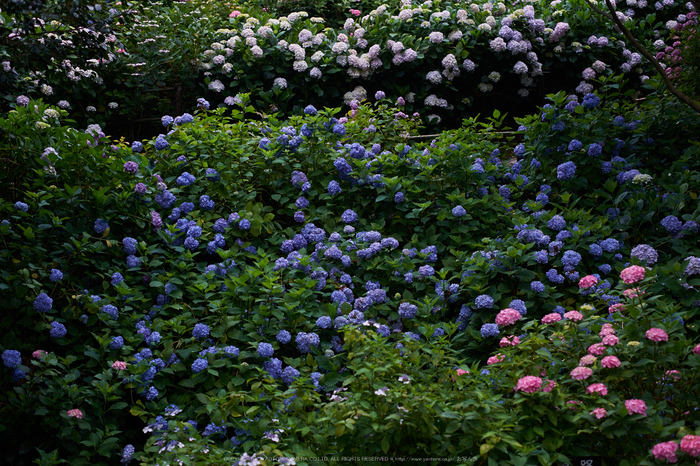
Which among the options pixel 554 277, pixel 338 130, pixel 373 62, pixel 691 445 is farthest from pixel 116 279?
pixel 373 62

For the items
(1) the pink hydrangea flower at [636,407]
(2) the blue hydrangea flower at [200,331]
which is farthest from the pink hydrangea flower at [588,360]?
(2) the blue hydrangea flower at [200,331]

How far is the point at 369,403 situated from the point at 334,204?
87.0 inches

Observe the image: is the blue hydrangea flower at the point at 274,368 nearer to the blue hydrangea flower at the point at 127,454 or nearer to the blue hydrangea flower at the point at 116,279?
the blue hydrangea flower at the point at 127,454

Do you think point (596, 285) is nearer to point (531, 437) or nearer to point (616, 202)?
point (616, 202)

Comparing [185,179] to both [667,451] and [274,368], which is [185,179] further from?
[667,451]

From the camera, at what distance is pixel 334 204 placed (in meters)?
4.36

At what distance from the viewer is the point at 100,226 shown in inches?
144

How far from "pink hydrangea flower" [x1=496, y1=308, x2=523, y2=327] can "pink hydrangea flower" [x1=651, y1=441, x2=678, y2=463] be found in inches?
46.0

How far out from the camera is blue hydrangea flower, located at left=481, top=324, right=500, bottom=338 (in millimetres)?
3173

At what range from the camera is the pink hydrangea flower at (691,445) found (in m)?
1.86

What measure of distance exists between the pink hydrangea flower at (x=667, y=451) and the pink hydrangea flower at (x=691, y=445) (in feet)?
0.15

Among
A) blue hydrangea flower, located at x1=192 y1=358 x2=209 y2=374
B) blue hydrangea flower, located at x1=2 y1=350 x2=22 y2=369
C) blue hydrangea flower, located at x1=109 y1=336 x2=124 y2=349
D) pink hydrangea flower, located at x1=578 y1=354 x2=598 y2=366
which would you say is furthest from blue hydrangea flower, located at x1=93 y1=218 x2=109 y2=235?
pink hydrangea flower, located at x1=578 y1=354 x2=598 y2=366

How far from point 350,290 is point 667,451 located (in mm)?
1969

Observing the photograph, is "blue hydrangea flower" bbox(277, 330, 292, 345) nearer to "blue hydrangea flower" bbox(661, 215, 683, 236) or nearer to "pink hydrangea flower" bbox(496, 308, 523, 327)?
"pink hydrangea flower" bbox(496, 308, 523, 327)
